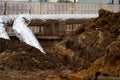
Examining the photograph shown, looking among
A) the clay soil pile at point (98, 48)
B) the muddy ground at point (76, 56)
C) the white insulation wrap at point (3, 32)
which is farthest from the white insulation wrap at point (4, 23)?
the clay soil pile at point (98, 48)

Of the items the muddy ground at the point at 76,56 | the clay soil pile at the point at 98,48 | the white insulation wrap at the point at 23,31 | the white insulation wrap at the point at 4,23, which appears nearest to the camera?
the clay soil pile at the point at 98,48

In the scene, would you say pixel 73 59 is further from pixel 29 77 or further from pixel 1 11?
pixel 1 11

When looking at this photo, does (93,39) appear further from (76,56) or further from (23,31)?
(23,31)

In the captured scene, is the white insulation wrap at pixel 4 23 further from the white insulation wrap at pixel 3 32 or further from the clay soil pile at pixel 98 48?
the clay soil pile at pixel 98 48

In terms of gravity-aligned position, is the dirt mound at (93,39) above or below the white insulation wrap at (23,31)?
above

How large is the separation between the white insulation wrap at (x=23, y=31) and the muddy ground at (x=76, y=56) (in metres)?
1.48

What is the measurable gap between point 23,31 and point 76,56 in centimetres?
710

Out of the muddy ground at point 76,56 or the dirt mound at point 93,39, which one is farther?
the dirt mound at point 93,39

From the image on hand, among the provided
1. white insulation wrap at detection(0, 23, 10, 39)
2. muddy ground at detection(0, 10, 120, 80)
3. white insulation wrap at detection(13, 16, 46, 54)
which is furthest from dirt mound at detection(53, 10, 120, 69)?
white insulation wrap at detection(0, 23, 10, 39)

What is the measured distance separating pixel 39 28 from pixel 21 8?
147 centimetres

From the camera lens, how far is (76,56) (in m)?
11.7

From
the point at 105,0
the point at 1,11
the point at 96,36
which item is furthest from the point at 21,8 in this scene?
the point at 96,36

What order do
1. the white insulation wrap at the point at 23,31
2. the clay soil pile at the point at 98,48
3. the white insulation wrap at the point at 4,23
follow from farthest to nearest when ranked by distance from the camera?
the white insulation wrap at the point at 4,23, the white insulation wrap at the point at 23,31, the clay soil pile at the point at 98,48

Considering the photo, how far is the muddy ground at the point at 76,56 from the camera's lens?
25.5ft
